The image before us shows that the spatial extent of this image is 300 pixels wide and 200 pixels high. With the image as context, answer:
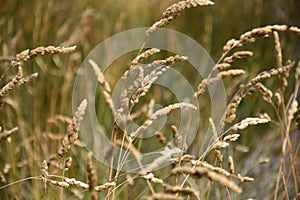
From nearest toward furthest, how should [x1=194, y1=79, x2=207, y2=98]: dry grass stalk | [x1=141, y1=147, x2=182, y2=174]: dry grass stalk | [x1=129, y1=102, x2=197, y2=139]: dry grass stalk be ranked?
[x1=141, y1=147, x2=182, y2=174]: dry grass stalk < [x1=129, y1=102, x2=197, y2=139]: dry grass stalk < [x1=194, y1=79, x2=207, y2=98]: dry grass stalk

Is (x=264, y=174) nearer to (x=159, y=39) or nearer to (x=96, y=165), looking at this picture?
(x=96, y=165)

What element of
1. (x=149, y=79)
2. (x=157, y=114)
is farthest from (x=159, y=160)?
(x=149, y=79)

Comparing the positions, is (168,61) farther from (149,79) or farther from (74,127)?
(74,127)

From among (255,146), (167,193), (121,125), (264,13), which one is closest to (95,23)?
(264,13)

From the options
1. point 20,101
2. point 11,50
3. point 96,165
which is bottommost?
point 96,165

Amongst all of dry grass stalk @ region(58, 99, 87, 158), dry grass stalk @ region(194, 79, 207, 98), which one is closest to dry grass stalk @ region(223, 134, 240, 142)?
dry grass stalk @ region(194, 79, 207, 98)

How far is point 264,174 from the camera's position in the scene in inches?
75.7

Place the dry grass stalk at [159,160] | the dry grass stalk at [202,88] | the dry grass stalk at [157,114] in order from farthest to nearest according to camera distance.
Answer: the dry grass stalk at [202,88] → the dry grass stalk at [157,114] → the dry grass stalk at [159,160]

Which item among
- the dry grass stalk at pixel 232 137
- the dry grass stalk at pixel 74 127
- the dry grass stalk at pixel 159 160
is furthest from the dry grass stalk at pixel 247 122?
the dry grass stalk at pixel 74 127

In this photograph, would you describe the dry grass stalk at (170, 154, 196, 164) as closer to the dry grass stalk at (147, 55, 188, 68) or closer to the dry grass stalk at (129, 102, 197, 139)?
the dry grass stalk at (129, 102, 197, 139)

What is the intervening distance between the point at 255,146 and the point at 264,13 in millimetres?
1154

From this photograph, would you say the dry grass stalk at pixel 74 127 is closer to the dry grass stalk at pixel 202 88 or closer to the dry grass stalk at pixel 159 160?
the dry grass stalk at pixel 159 160

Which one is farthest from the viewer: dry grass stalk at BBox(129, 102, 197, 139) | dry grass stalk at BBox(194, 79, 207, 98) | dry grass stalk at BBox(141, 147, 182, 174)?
dry grass stalk at BBox(194, 79, 207, 98)

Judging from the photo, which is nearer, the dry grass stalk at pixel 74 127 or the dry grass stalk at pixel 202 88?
the dry grass stalk at pixel 74 127
